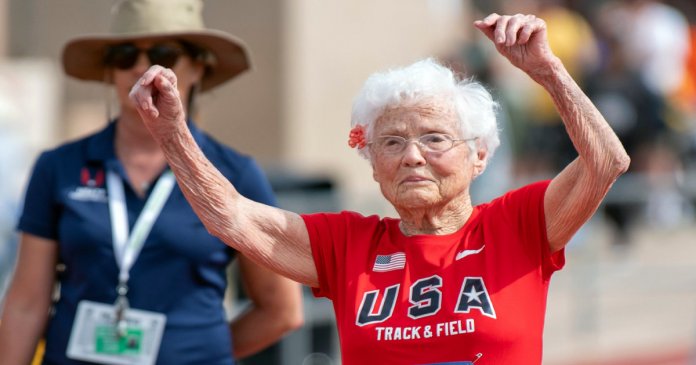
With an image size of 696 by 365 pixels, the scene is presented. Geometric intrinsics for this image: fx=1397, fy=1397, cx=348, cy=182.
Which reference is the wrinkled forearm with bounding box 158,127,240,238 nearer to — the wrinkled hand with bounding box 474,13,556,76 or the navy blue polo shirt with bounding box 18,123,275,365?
the navy blue polo shirt with bounding box 18,123,275,365

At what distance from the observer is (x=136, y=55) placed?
4469mm

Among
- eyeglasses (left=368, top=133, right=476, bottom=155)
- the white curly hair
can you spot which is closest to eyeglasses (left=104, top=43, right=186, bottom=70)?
the white curly hair

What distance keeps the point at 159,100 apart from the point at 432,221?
2.62 feet

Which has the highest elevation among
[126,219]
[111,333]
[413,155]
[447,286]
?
[413,155]

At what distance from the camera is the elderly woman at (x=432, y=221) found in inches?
139

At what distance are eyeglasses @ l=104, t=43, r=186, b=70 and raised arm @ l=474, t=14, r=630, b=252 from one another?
1352mm

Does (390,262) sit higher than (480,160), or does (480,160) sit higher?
(480,160)

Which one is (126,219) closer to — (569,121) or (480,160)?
(480,160)

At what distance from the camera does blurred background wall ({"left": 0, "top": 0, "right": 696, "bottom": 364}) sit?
11.0m

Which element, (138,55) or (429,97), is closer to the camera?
(429,97)

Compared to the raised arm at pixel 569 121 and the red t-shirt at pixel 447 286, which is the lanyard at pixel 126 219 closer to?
the red t-shirt at pixel 447 286

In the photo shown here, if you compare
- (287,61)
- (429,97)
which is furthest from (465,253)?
(287,61)

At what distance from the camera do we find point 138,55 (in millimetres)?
A: 4469

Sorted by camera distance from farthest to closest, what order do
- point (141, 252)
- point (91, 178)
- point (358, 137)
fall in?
point (91, 178) → point (141, 252) → point (358, 137)
